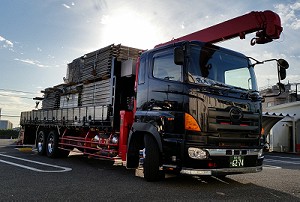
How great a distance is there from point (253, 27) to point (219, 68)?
183 centimetres

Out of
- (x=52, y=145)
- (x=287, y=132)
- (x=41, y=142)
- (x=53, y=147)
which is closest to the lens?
(x=53, y=147)

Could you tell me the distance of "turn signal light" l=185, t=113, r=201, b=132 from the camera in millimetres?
5000

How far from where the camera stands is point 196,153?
498 centimetres

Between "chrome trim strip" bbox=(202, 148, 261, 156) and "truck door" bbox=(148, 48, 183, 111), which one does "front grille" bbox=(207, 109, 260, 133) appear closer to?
"chrome trim strip" bbox=(202, 148, 261, 156)

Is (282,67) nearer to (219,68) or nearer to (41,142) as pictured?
(219,68)

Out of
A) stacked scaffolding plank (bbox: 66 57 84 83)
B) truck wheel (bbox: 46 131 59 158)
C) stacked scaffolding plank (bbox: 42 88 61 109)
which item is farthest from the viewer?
stacked scaffolding plank (bbox: 42 88 61 109)

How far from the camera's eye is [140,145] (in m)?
6.32

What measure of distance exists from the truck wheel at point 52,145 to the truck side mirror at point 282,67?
762 cm

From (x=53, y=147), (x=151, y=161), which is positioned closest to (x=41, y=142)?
(x=53, y=147)

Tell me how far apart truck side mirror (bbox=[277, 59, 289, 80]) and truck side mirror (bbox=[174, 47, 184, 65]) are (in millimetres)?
2139

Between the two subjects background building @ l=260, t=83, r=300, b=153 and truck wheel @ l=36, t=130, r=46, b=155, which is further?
background building @ l=260, t=83, r=300, b=153

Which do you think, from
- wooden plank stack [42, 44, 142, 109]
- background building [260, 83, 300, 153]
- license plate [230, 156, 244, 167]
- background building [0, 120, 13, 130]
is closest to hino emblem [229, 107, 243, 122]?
license plate [230, 156, 244, 167]

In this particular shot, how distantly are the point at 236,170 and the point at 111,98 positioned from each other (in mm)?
3717

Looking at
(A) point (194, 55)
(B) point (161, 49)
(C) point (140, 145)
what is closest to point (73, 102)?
(C) point (140, 145)
